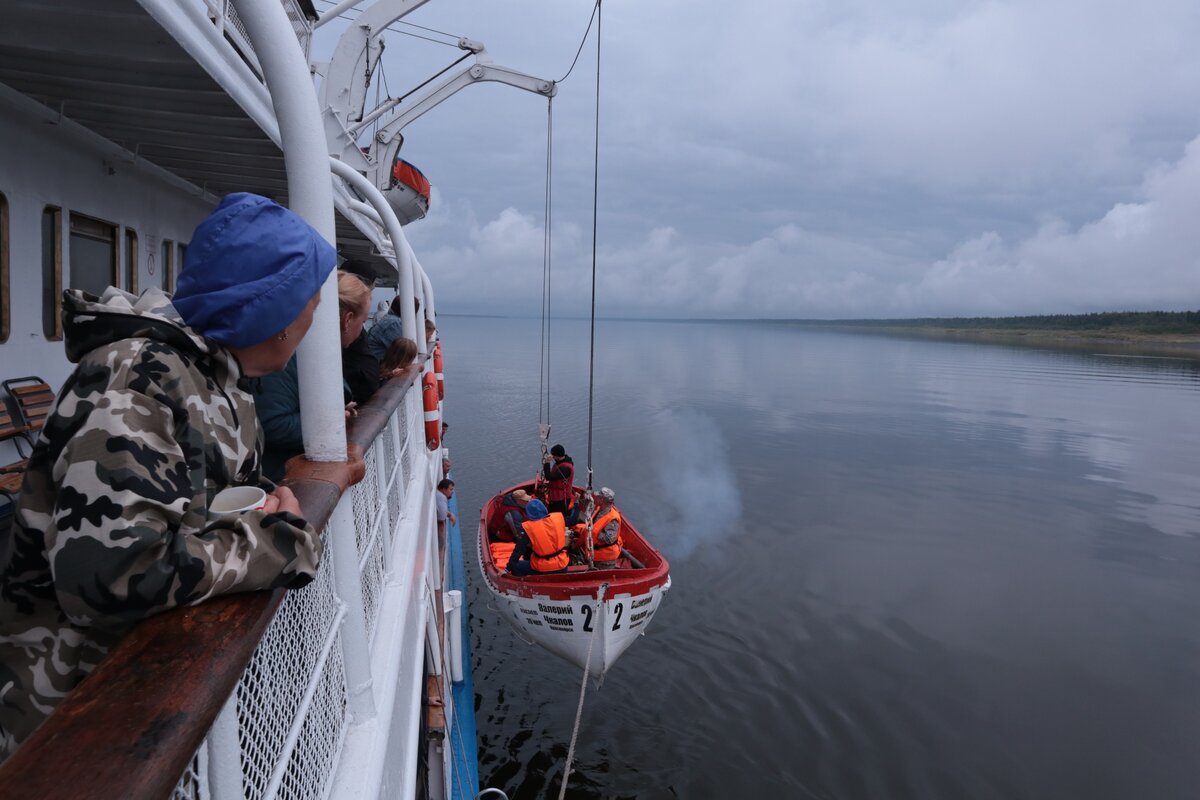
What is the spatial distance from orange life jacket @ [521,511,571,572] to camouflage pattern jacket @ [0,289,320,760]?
8.26m

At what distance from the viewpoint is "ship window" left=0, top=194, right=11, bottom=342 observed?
4434 mm

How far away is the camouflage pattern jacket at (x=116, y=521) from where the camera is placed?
0.96 m

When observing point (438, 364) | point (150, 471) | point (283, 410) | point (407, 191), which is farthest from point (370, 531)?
point (407, 191)

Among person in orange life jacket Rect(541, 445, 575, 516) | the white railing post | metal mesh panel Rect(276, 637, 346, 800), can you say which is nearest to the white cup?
metal mesh panel Rect(276, 637, 346, 800)

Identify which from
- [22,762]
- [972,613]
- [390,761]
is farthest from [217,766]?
[972,613]

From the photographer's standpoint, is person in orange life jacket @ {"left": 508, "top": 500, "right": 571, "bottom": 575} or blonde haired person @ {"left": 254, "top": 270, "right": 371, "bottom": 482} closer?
blonde haired person @ {"left": 254, "top": 270, "right": 371, "bottom": 482}

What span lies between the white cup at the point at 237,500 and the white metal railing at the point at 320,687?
0.22 m

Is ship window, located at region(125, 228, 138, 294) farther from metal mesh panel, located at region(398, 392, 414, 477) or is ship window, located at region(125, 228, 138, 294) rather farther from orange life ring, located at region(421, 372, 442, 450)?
metal mesh panel, located at region(398, 392, 414, 477)

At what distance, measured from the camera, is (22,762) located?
72 cm

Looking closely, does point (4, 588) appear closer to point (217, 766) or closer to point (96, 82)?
point (217, 766)

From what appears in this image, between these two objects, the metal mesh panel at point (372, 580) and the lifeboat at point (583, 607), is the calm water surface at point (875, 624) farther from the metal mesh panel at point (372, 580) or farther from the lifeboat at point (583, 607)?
the metal mesh panel at point (372, 580)

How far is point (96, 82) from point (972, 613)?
17.9 metres

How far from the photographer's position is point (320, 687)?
189 centimetres

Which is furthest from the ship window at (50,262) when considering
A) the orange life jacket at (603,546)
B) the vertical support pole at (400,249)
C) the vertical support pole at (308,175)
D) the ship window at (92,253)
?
the orange life jacket at (603,546)
